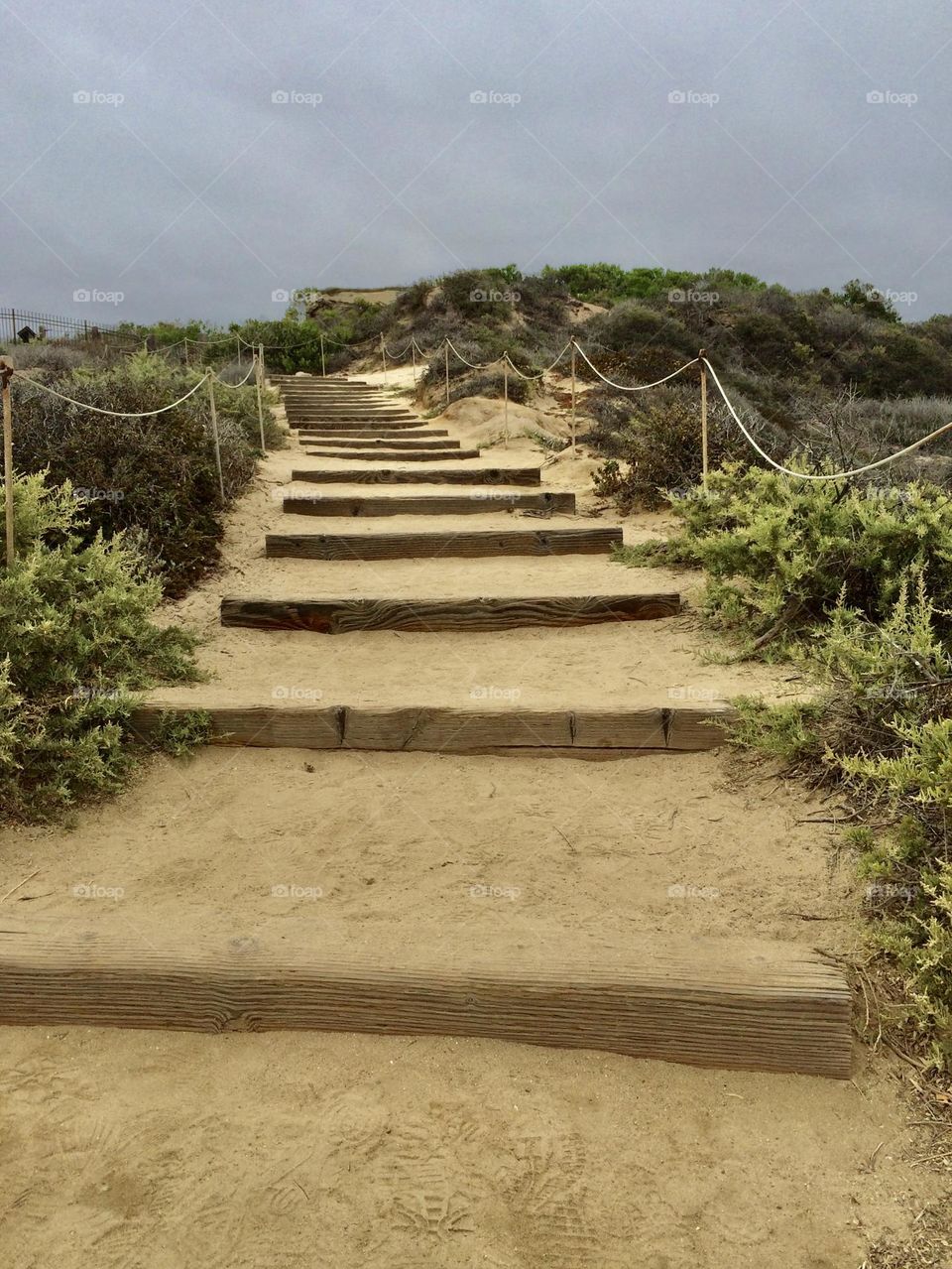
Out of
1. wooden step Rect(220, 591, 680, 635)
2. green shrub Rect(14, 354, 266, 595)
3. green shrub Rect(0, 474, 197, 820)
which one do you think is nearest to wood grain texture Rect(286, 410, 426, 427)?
green shrub Rect(14, 354, 266, 595)

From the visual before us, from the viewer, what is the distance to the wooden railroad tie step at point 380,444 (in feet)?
36.1

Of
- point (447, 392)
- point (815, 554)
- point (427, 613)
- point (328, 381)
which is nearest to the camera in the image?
point (815, 554)

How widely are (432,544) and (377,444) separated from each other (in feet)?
18.1

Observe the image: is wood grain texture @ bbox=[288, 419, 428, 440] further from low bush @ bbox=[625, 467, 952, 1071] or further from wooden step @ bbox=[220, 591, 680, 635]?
wooden step @ bbox=[220, 591, 680, 635]

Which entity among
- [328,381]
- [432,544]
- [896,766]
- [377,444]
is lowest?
[896,766]

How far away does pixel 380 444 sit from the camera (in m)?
11.3

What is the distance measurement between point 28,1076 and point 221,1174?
61 centimetres

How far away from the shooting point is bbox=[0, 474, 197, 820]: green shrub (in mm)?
3246

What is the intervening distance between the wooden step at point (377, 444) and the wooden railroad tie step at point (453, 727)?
24.4ft

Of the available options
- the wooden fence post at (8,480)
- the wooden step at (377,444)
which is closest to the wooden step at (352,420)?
the wooden step at (377,444)

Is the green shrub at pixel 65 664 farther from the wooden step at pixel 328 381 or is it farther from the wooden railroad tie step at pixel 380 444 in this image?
the wooden step at pixel 328 381

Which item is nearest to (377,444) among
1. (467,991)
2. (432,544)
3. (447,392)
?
(447,392)

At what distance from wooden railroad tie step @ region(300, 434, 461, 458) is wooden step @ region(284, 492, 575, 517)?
11.4 ft

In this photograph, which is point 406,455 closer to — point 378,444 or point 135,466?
point 378,444
